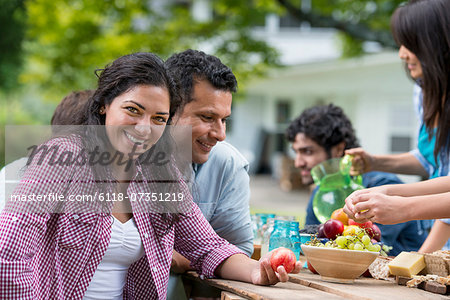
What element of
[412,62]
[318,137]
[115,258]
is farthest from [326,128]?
[115,258]

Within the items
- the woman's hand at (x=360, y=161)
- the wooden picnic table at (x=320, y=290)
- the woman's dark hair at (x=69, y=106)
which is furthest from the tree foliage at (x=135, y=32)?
the wooden picnic table at (x=320, y=290)

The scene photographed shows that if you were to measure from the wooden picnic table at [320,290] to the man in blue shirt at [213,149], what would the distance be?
0.48 m

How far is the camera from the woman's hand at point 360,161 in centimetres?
328

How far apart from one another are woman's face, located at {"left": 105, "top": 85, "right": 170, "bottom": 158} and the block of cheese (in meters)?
1.13

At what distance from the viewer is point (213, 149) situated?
2.94 m

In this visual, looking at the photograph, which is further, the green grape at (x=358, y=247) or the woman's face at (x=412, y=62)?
the woman's face at (x=412, y=62)

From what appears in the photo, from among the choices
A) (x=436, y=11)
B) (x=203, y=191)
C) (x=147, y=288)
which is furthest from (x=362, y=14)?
(x=147, y=288)

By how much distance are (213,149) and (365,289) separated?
1.12 meters

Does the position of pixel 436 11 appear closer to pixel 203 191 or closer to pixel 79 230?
pixel 203 191

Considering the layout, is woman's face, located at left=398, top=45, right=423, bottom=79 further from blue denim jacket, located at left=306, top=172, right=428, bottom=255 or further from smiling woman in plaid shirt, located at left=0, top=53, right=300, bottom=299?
smiling woman in plaid shirt, located at left=0, top=53, right=300, bottom=299

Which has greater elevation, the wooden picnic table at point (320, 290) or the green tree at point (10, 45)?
the green tree at point (10, 45)

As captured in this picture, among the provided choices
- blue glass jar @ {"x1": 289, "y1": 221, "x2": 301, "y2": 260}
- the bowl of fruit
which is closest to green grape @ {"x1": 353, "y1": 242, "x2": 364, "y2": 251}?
the bowl of fruit

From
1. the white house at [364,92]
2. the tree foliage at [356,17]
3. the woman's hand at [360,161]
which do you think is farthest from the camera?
the white house at [364,92]

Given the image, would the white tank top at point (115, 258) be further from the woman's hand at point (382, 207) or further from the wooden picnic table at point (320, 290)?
the woman's hand at point (382, 207)
